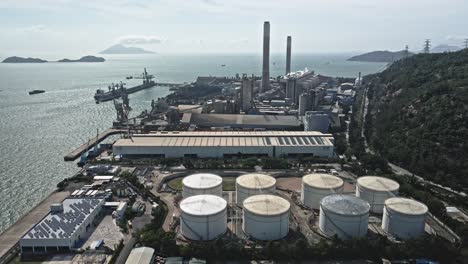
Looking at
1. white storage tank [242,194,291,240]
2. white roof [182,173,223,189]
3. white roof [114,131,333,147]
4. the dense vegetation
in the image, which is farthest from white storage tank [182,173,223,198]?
the dense vegetation

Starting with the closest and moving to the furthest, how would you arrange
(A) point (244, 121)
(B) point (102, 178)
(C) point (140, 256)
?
1. (C) point (140, 256)
2. (B) point (102, 178)
3. (A) point (244, 121)

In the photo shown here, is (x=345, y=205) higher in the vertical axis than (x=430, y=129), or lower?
lower

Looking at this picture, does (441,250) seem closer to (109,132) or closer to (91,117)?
(109,132)

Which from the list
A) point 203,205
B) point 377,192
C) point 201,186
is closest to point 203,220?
point 203,205

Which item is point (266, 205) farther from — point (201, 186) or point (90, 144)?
point (90, 144)

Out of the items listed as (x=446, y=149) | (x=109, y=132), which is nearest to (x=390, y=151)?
(x=446, y=149)

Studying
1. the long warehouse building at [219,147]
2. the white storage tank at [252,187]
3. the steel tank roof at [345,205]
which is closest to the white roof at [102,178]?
the long warehouse building at [219,147]

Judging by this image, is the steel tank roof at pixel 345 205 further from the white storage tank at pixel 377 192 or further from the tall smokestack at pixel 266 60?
the tall smokestack at pixel 266 60

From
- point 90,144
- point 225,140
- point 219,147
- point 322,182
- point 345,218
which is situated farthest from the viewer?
point 90,144
